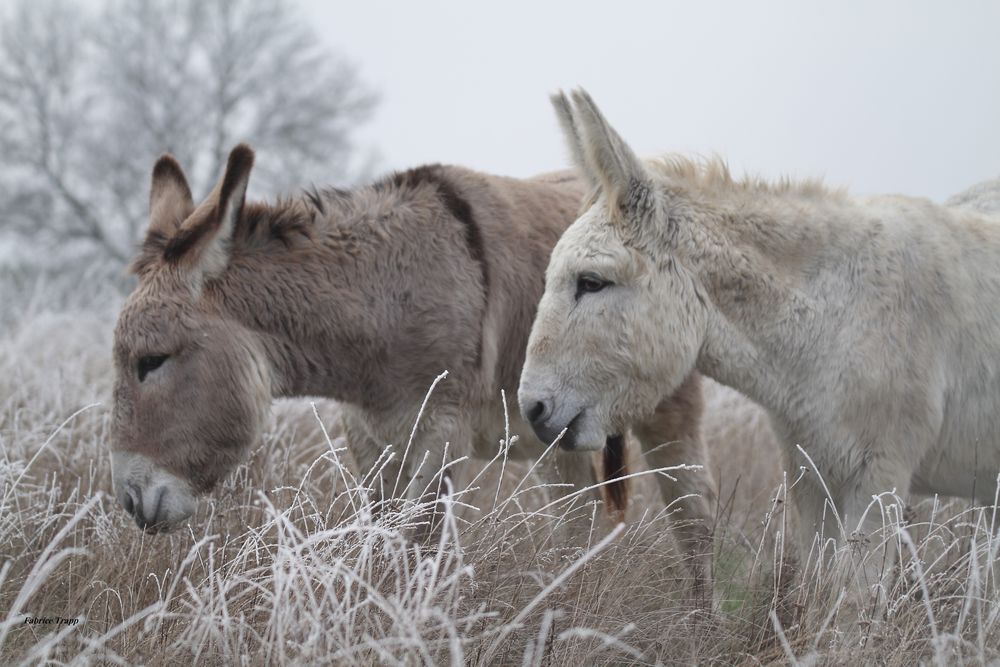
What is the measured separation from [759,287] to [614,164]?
689mm

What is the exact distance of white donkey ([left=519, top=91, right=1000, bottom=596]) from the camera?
3221 mm

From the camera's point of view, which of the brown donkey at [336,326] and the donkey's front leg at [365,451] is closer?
the brown donkey at [336,326]

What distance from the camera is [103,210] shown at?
19906 millimetres

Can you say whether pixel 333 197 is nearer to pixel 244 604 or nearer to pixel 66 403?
pixel 244 604

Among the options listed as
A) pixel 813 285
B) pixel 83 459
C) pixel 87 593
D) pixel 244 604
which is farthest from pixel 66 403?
pixel 813 285

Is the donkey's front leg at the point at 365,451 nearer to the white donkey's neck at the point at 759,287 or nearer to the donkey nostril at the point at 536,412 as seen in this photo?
the donkey nostril at the point at 536,412

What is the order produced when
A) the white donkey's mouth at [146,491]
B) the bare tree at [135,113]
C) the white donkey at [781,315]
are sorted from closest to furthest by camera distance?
the white donkey at [781,315]
the white donkey's mouth at [146,491]
the bare tree at [135,113]

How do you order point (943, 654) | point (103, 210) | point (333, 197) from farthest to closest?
point (103, 210) → point (333, 197) → point (943, 654)

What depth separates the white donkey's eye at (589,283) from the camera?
134 inches

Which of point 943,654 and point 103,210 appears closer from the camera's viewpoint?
point 943,654

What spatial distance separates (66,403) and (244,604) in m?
3.94

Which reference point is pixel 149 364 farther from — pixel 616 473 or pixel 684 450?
pixel 684 450

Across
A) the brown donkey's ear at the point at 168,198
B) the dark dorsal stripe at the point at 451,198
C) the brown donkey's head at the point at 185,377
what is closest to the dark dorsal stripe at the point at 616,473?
the dark dorsal stripe at the point at 451,198

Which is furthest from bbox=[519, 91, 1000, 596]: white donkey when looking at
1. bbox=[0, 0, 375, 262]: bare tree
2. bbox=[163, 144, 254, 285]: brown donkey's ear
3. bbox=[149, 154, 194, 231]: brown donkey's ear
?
bbox=[0, 0, 375, 262]: bare tree
